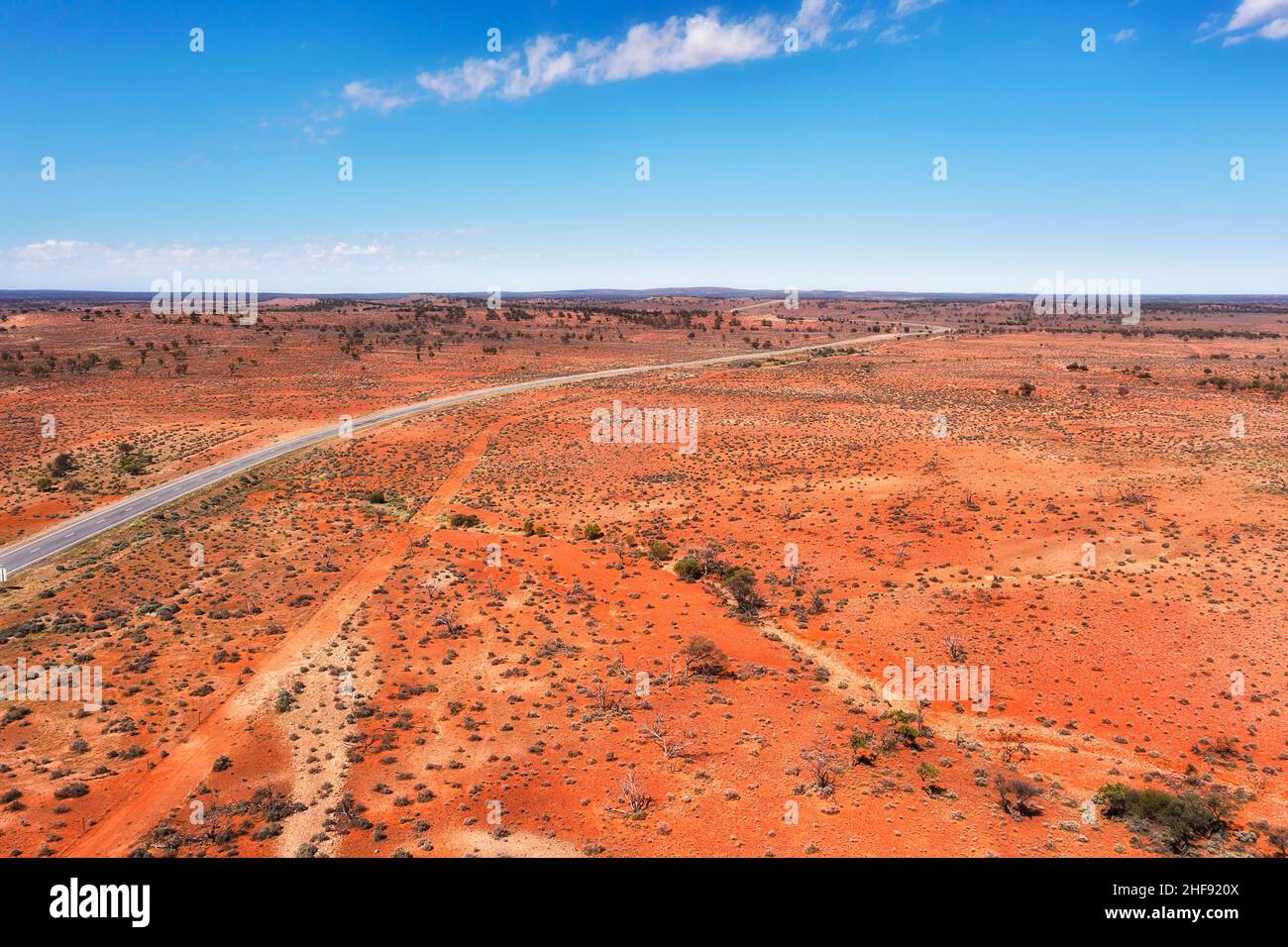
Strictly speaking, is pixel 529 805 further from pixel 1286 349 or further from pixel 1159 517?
pixel 1286 349

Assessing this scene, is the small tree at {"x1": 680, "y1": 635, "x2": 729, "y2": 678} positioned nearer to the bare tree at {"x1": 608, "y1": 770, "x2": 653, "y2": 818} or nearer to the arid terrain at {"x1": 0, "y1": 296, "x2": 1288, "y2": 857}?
the arid terrain at {"x1": 0, "y1": 296, "x2": 1288, "y2": 857}

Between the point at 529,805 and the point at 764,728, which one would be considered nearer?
the point at 529,805

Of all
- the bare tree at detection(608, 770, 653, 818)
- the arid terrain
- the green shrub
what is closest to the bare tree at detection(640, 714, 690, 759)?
the arid terrain

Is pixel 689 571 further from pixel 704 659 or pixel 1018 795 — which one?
pixel 1018 795

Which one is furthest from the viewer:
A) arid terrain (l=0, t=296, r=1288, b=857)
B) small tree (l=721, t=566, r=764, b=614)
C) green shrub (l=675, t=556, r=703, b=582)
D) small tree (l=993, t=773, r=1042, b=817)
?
green shrub (l=675, t=556, r=703, b=582)

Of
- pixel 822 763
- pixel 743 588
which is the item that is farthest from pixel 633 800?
pixel 743 588

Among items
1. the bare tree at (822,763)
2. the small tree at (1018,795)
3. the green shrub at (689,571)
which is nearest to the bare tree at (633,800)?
the bare tree at (822,763)

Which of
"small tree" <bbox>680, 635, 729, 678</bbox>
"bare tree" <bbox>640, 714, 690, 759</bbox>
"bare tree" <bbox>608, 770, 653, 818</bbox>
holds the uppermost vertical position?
"small tree" <bbox>680, 635, 729, 678</bbox>
